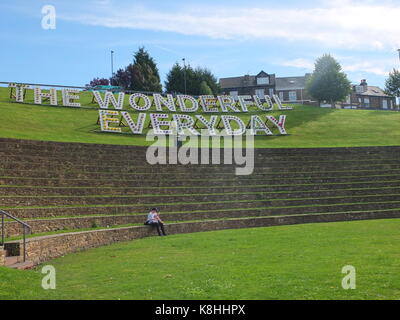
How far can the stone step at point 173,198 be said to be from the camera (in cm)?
2080

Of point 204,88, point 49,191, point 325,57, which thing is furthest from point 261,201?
point 204,88

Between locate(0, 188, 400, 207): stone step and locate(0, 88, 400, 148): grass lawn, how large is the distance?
334 inches

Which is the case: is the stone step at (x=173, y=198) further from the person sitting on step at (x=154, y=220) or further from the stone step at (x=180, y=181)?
the person sitting on step at (x=154, y=220)

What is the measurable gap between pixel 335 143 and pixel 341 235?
2261 cm

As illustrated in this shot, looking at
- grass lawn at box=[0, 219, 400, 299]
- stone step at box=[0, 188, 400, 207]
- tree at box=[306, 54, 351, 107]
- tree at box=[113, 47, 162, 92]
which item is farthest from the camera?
tree at box=[113, 47, 162, 92]

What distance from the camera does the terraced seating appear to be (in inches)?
795

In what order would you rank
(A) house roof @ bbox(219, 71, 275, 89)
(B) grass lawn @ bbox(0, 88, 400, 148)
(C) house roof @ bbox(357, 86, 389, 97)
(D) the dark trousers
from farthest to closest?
(C) house roof @ bbox(357, 86, 389, 97) < (A) house roof @ bbox(219, 71, 275, 89) < (B) grass lawn @ bbox(0, 88, 400, 148) < (D) the dark trousers

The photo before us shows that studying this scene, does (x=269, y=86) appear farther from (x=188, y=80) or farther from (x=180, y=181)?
(x=180, y=181)

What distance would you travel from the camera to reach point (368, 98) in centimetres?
10962

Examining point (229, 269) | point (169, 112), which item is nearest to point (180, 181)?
point (229, 269)

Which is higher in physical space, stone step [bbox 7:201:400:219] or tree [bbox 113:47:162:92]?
tree [bbox 113:47:162:92]

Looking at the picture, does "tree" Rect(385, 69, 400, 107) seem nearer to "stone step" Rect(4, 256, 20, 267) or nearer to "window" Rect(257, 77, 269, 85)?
"window" Rect(257, 77, 269, 85)

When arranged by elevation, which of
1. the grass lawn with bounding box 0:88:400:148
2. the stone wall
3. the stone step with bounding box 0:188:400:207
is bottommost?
the stone wall

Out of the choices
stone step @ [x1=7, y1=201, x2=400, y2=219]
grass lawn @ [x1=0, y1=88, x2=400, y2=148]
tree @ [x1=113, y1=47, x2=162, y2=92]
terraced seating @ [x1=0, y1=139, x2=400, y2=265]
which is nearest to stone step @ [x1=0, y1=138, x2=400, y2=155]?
terraced seating @ [x1=0, y1=139, x2=400, y2=265]
